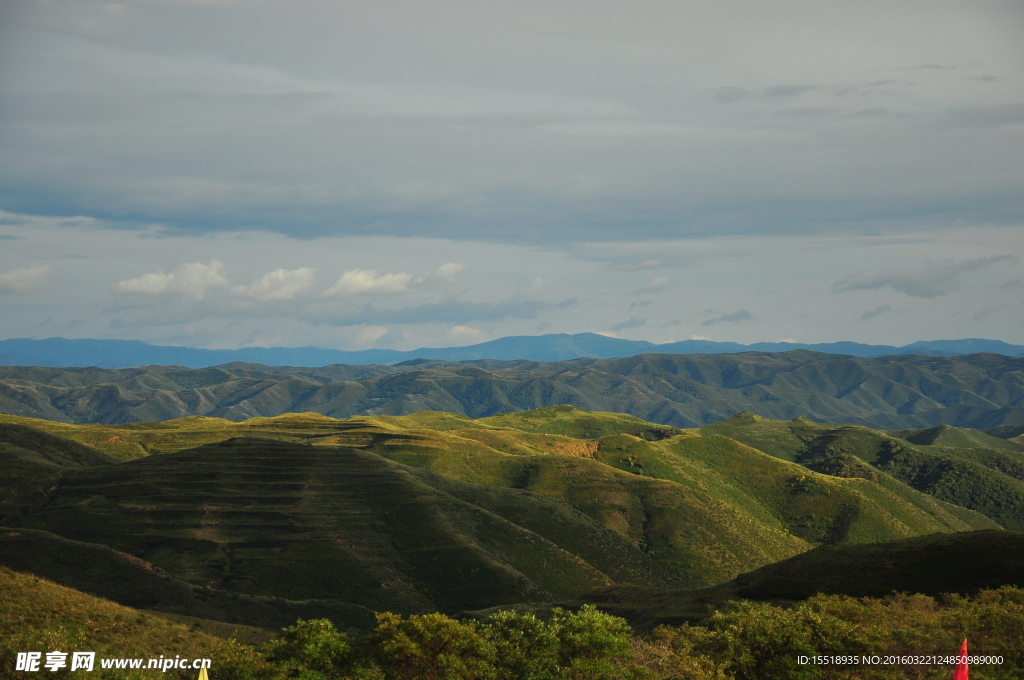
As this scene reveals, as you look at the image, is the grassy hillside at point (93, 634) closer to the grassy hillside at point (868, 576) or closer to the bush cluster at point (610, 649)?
the bush cluster at point (610, 649)

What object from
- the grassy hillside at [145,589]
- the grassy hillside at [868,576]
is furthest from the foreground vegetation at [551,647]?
the grassy hillside at [145,589]

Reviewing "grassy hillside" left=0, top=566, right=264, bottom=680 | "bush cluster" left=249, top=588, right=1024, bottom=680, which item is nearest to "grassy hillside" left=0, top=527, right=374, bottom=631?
"grassy hillside" left=0, top=566, right=264, bottom=680

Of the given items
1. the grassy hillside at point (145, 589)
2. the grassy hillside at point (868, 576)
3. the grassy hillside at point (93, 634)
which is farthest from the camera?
the grassy hillside at point (145, 589)

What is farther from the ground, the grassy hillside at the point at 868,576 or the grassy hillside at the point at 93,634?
the grassy hillside at the point at 93,634

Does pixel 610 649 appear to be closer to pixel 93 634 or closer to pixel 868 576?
pixel 93 634

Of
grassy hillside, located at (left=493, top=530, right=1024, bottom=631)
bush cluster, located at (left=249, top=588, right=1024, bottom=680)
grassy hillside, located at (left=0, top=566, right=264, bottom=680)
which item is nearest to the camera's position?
grassy hillside, located at (left=0, top=566, right=264, bottom=680)

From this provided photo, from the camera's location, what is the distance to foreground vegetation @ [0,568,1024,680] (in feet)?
191

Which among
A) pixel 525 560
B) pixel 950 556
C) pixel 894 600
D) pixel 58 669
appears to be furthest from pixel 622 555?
pixel 58 669

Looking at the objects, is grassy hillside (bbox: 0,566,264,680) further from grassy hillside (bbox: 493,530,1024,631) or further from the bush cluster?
grassy hillside (bbox: 493,530,1024,631)

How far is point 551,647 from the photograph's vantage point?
6375 cm

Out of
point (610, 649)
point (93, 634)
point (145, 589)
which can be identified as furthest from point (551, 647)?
point (145, 589)

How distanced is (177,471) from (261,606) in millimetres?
88149

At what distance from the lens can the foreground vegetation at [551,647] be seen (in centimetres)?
5819

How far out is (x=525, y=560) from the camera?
165 metres
